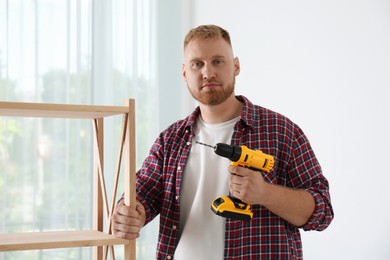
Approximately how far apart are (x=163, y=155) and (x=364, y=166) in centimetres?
92

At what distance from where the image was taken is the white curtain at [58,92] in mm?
2795

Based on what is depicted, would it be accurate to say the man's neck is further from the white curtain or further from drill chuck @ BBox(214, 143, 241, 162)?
the white curtain

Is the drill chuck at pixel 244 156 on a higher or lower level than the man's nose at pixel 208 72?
lower

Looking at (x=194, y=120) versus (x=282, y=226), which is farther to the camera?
(x=194, y=120)

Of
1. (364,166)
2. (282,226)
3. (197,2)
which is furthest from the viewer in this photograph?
(197,2)

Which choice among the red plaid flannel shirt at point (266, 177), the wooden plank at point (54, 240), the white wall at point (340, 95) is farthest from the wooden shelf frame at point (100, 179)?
the white wall at point (340, 95)

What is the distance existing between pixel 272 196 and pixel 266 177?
0.46 ft

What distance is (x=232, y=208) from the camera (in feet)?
5.09


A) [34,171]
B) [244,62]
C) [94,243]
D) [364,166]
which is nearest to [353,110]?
[364,166]

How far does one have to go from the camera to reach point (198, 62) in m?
1.79

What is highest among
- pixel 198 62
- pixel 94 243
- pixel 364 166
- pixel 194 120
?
pixel 198 62

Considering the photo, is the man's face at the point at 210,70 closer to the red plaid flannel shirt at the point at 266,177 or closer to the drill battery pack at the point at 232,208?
the red plaid flannel shirt at the point at 266,177

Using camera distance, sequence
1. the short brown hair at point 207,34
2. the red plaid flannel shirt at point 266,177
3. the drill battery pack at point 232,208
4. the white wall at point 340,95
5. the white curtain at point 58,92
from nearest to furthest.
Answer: the drill battery pack at point 232,208
the red plaid flannel shirt at point 266,177
the short brown hair at point 207,34
the white wall at point 340,95
the white curtain at point 58,92

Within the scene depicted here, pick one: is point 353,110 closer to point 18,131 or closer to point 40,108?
point 40,108
